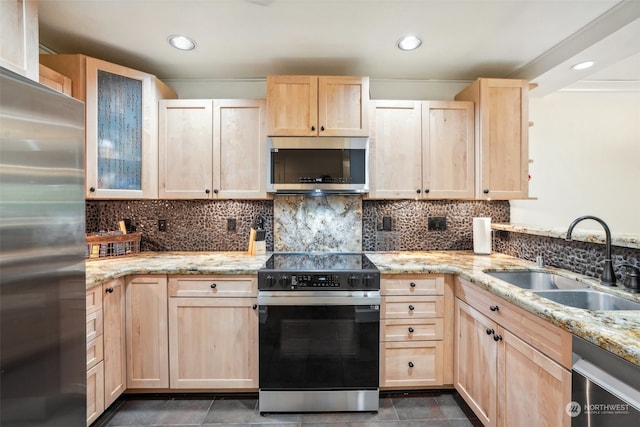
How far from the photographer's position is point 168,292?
78.2 inches

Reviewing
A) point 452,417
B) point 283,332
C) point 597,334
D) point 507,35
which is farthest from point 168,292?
point 507,35

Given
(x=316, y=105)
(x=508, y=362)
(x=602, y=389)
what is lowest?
(x=508, y=362)

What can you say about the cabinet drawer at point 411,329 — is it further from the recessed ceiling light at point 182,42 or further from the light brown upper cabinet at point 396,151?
the recessed ceiling light at point 182,42

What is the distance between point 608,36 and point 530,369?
1974 mm

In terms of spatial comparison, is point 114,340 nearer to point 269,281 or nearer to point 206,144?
point 269,281

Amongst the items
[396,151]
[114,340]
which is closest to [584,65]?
[396,151]

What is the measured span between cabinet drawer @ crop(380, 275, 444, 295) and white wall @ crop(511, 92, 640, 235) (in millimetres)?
1443

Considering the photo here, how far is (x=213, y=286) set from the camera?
1981 millimetres

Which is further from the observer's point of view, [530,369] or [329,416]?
[329,416]

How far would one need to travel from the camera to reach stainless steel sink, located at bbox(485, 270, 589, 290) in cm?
178

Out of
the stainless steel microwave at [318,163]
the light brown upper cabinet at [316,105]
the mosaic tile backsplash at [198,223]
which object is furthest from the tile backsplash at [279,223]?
the light brown upper cabinet at [316,105]

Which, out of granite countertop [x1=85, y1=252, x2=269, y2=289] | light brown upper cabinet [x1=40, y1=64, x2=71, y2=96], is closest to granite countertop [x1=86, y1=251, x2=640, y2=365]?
granite countertop [x1=85, y1=252, x2=269, y2=289]

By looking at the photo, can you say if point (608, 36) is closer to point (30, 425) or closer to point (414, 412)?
point (414, 412)

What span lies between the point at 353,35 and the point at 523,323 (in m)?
1.96
